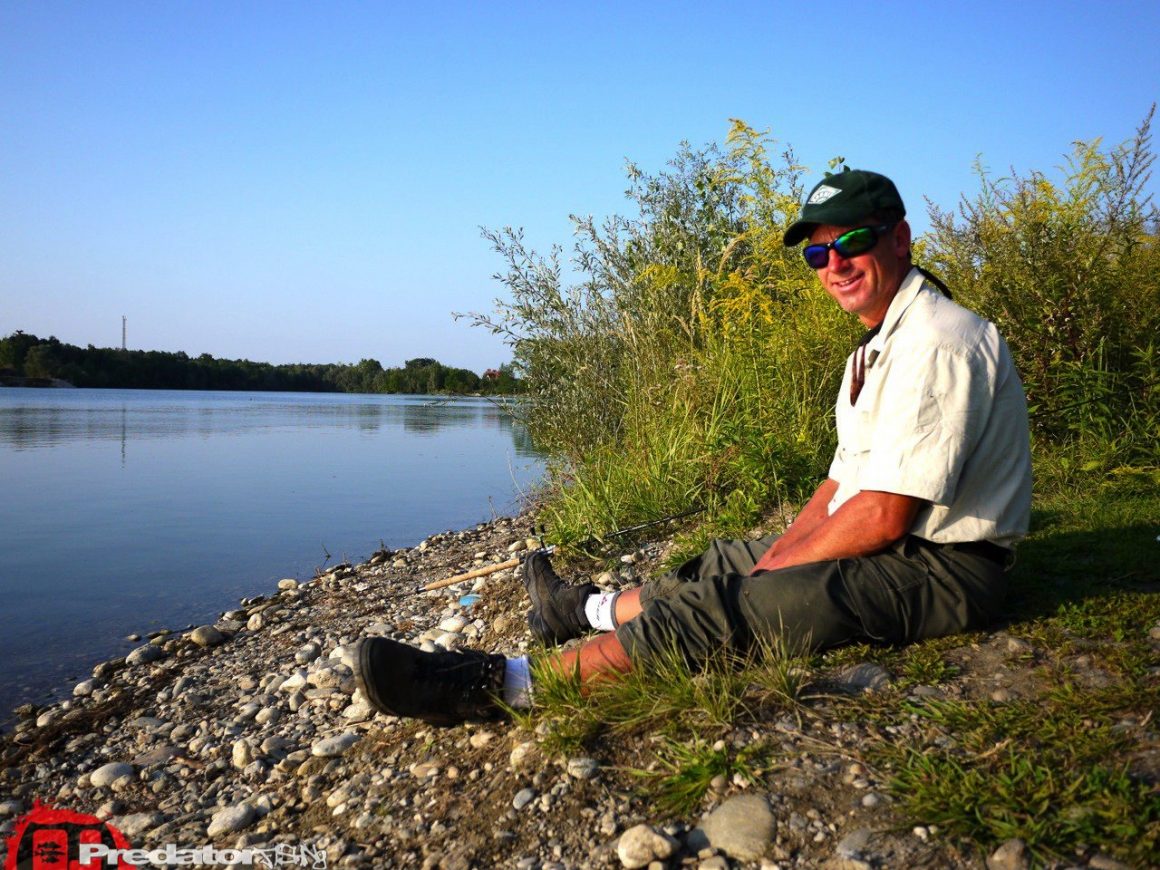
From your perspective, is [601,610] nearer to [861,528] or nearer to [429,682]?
[429,682]

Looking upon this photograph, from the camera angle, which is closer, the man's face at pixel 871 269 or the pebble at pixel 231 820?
the pebble at pixel 231 820

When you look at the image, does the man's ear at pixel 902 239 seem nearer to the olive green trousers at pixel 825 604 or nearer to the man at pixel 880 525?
the man at pixel 880 525

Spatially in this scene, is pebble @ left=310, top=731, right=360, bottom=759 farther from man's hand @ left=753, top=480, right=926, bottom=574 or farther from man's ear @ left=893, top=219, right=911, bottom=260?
man's ear @ left=893, top=219, right=911, bottom=260

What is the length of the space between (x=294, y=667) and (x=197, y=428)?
24.6m

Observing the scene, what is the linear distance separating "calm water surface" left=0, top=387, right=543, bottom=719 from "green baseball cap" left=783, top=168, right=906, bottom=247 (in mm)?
5007

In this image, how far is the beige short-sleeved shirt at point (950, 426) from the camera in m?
2.61

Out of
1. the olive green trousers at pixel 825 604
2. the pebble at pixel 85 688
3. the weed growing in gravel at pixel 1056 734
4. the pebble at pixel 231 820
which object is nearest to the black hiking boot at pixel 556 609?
the olive green trousers at pixel 825 604

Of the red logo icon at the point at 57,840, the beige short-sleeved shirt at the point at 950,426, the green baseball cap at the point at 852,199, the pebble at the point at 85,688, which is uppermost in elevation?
the green baseball cap at the point at 852,199

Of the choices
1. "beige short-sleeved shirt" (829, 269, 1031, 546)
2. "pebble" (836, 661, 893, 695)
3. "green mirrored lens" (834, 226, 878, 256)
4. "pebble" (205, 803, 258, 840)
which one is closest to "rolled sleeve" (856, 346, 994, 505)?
"beige short-sleeved shirt" (829, 269, 1031, 546)

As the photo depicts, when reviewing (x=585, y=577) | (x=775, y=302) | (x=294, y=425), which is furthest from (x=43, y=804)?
(x=294, y=425)

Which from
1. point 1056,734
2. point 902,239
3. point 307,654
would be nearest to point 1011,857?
point 1056,734

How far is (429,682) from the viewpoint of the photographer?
2.86 m

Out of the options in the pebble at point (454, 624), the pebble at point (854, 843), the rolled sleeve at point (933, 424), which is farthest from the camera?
the pebble at point (454, 624)

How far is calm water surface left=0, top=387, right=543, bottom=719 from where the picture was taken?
21.4ft
